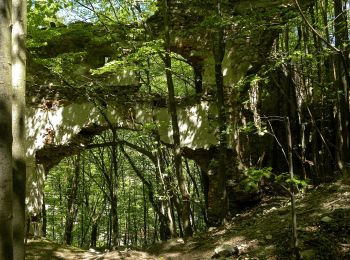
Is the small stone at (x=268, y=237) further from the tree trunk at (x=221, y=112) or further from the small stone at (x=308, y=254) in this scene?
the tree trunk at (x=221, y=112)

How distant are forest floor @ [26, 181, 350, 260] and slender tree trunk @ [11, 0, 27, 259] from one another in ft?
8.78

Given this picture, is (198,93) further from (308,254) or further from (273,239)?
(308,254)

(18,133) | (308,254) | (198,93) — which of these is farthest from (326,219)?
(198,93)

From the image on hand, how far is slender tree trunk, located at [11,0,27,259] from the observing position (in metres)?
2.83

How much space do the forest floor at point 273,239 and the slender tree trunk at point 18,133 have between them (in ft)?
8.78

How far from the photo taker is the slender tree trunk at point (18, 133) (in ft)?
9.27

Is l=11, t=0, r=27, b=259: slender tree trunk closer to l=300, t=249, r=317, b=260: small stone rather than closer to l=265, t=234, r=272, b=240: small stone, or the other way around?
l=300, t=249, r=317, b=260: small stone

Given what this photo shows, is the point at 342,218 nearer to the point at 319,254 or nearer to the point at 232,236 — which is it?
the point at 319,254

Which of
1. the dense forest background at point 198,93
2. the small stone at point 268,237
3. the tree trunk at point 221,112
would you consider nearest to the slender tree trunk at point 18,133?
the small stone at point 268,237

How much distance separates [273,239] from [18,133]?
3.33 metres

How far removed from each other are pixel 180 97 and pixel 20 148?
20.8 ft

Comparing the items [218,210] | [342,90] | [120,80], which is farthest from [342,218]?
[120,80]

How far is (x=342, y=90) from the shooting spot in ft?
20.7

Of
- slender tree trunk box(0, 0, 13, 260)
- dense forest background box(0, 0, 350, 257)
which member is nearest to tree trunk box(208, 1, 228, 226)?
dense forest background box(0, 0, 350, 257)
